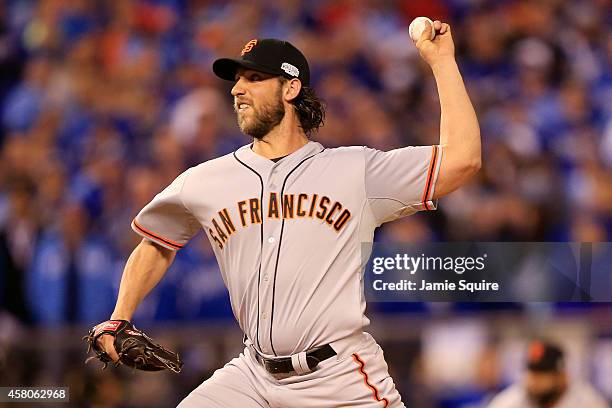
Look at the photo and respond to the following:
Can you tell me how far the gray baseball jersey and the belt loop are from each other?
31mm

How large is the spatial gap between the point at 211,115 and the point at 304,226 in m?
3.23

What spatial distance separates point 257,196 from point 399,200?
1.49 feet

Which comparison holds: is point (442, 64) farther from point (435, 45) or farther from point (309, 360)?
point (309, 360)

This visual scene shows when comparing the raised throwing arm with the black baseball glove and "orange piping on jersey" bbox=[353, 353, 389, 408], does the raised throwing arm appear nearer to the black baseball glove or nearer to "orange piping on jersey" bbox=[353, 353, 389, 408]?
"orange piping on jersey" bbox=[353, 353, 389, 408]

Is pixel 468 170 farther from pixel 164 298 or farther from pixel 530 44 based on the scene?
pixel 530 44

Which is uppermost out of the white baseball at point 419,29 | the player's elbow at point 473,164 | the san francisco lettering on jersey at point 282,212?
the white baseball at point 419,29

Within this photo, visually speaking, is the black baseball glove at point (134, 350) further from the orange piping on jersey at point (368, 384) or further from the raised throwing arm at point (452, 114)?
the raised throwing arm at point (452, 114)

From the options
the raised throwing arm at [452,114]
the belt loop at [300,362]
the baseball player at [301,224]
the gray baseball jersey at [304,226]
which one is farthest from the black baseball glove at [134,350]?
the raised throwing arm at [452,114]

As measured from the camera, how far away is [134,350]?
314 centimetres

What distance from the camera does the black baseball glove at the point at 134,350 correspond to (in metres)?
3.15

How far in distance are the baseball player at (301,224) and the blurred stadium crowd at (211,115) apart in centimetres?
219

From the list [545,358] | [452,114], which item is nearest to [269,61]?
[452,114]

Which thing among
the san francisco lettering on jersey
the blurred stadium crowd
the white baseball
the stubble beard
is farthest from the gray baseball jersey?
the blurred stadium crowd

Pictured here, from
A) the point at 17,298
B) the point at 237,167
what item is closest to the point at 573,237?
the point at 237,167
